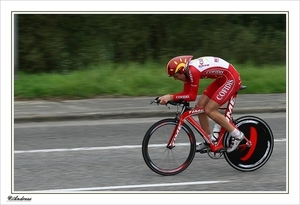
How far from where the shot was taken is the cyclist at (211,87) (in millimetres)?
7367

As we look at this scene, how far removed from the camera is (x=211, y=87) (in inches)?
311

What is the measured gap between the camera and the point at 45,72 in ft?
57.5

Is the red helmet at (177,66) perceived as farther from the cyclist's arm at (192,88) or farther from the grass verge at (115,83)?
the grass verge at (115,83)

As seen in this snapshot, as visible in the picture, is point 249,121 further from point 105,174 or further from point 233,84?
point 105,174

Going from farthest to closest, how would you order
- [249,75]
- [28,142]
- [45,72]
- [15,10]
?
[45,72] < [249,75] < [15,10] < [28,142]

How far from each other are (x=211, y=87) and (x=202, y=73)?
51cm

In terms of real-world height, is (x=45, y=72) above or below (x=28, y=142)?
above

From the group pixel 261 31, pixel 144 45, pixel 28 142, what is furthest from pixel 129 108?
pixel 261 31

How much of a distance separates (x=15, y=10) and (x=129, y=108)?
3.34 metres

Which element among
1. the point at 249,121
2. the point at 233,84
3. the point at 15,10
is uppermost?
the point at 15,10

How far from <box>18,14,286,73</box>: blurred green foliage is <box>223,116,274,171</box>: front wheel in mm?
10130

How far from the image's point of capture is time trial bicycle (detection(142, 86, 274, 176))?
7652mm

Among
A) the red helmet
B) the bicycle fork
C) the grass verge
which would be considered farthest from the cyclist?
the grass verge

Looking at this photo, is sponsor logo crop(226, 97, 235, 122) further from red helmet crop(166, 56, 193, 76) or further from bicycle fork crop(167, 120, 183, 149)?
red helmet crop(166, 56, 193, 76)
